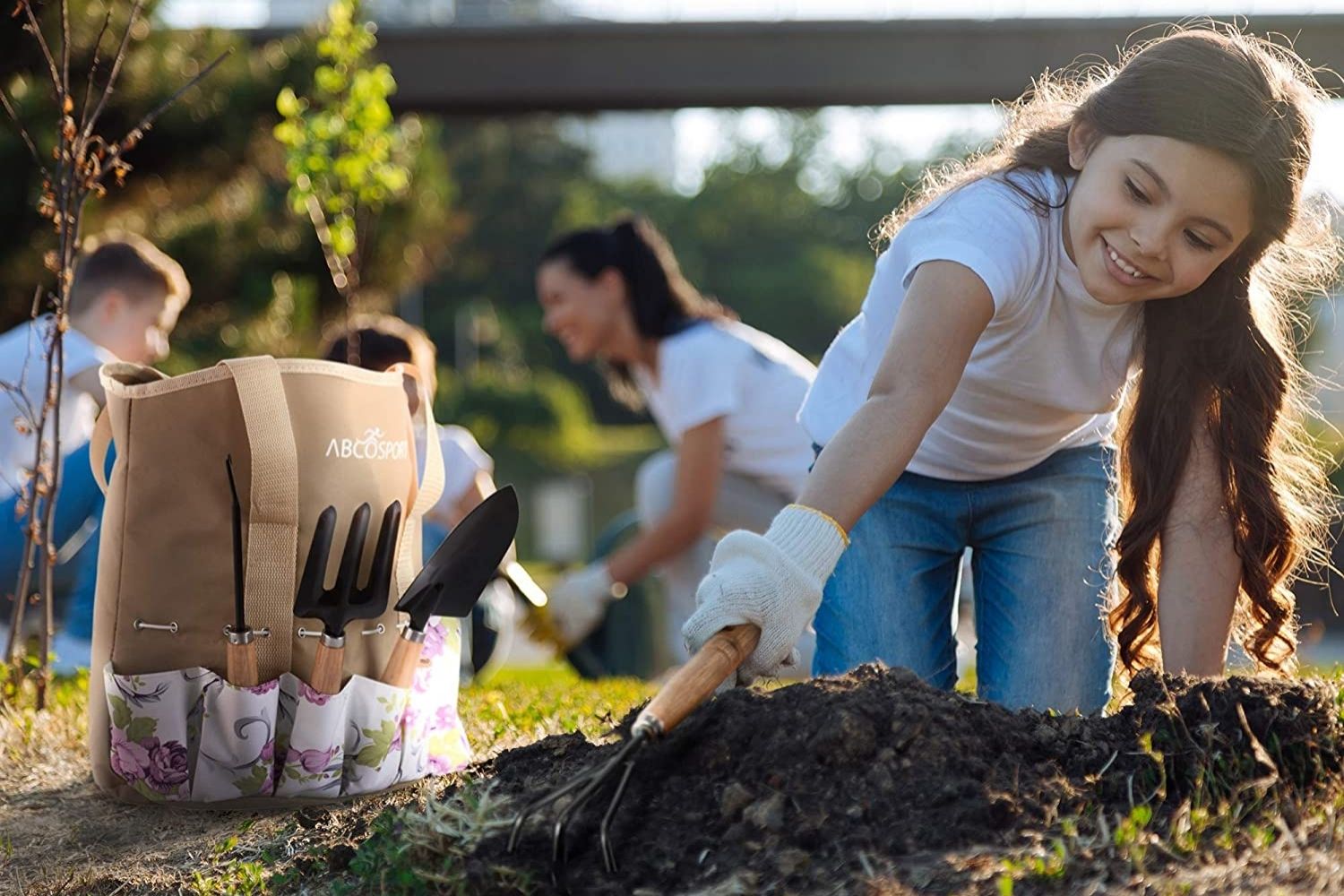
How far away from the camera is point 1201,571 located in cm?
296

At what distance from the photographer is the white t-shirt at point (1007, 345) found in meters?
2.71

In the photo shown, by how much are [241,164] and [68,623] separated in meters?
5.90

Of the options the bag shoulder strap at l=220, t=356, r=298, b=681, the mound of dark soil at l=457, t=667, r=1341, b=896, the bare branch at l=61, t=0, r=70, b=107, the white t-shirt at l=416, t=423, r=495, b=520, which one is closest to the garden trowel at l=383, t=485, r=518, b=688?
the bag shoulder strap at l=220, t=356, r=298, b=681

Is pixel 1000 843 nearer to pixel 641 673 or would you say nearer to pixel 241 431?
pixel 241 431

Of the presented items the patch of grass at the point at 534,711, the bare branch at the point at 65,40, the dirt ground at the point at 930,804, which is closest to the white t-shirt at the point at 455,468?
the patch of grass at the point at 534,711

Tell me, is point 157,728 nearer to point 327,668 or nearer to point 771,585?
point 327,668

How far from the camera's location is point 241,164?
10.7 metres

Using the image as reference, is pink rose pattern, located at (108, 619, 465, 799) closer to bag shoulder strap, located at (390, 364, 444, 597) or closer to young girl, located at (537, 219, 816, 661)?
bag shoulder strap, located at (390, 364, 444, 597)

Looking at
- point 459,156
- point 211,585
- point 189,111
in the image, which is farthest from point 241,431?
point 459,156

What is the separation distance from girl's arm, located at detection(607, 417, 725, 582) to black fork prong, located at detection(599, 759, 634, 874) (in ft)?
12.1

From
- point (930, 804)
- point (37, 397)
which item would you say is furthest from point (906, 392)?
point (37, 397)

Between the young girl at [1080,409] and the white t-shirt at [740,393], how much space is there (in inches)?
82.6

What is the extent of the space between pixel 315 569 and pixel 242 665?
0.73 ft

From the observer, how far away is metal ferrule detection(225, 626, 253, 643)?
269 cm
